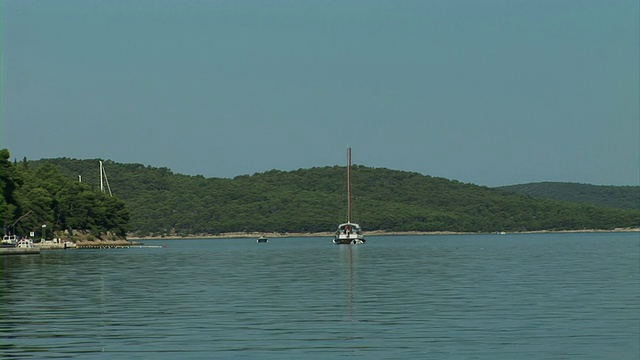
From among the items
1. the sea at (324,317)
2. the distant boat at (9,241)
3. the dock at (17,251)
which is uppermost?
the distant boat at (9,241)

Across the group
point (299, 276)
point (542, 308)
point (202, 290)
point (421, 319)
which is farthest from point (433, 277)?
point (421, 319)

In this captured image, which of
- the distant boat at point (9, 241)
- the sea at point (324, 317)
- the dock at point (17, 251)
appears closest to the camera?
the sea at point (324, 317)

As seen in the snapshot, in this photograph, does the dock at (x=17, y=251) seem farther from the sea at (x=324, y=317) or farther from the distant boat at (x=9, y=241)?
the sea at (x=324, y=317)

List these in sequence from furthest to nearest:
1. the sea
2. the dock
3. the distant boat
Result: 1. the distant boat
2. the dock
3. the sea

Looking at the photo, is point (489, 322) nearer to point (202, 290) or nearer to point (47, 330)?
point (47, 330)

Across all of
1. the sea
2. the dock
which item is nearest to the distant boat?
the dock

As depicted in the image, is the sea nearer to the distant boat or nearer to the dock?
the dock

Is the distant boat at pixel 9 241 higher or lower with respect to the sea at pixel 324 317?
higher

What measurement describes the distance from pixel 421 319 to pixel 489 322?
287cm

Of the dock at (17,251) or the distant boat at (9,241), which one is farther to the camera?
the distant boat at (9,241)

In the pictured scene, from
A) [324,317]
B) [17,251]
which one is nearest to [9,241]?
[17,251]

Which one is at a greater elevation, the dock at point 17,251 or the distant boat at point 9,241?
the distant boat at point 9,241

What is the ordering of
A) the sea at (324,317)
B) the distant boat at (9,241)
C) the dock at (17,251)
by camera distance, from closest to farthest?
the sea at (324,317) < the dock at (17,251) < the distant boat at (9,241)

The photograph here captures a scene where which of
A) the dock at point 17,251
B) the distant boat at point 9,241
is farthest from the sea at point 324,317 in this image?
the distant boat at point 9,241
